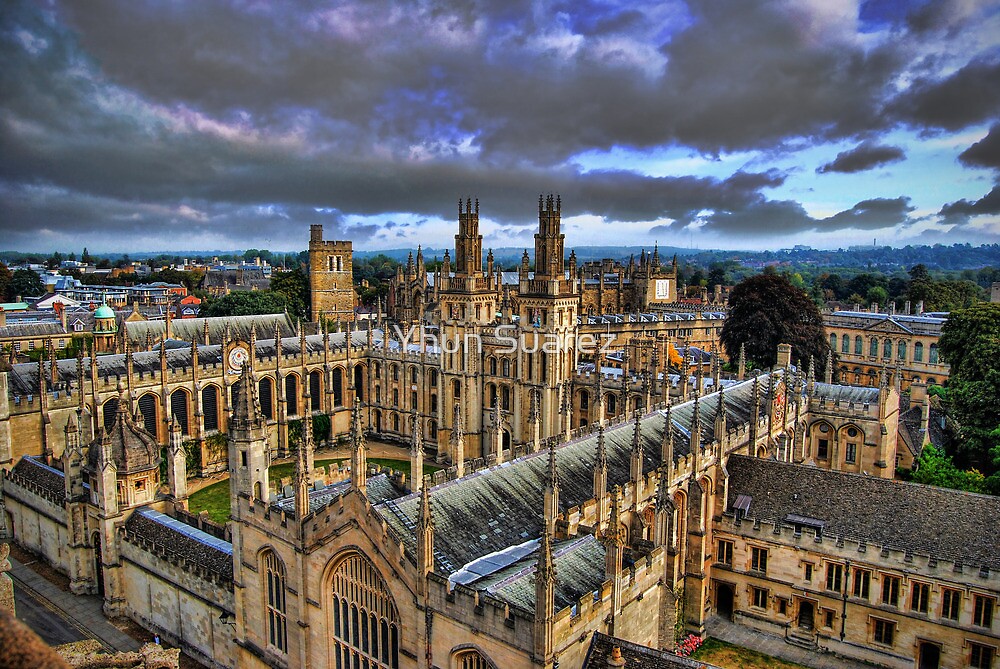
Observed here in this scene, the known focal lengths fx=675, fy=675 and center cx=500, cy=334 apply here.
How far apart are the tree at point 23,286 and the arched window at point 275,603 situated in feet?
454

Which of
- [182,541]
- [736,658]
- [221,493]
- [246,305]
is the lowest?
[736,658]

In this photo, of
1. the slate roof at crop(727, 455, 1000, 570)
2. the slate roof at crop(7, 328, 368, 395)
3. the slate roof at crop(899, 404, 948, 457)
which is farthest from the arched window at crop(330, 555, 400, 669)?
the slate roof at crop(899, 404, 948, 457)

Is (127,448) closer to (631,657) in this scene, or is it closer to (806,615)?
(631,657)

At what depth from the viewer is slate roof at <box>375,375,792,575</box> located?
20.4 m

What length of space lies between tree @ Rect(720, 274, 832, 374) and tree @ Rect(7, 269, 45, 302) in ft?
443

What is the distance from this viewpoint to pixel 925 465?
1526 inches

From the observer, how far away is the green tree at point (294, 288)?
105 metres

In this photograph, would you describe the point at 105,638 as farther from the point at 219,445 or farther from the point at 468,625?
the point at 219,445

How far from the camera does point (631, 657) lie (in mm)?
17484

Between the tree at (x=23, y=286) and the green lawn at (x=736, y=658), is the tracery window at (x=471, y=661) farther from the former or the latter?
the tree at (x=23, y=286)

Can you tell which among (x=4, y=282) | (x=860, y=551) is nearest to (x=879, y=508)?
(x=860, y=551)

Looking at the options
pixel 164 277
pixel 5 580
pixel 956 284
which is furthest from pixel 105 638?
pixel 164 277

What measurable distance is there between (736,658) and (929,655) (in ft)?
24.0

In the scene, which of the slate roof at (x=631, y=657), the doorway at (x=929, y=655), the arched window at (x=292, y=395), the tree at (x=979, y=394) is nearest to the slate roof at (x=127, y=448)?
the slate roof at (x=631, y=657)
